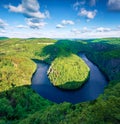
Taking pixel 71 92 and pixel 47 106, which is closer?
pixel 47 106

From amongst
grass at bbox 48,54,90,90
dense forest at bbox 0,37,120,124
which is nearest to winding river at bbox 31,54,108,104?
grass at bbox 48,54,90,90

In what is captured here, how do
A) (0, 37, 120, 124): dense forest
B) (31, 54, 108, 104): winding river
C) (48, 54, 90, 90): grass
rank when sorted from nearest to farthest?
(0, 37, 120, 124): dense forest
(31, 54, 108, 104): winding river
(48, 54, 90, 90): grass

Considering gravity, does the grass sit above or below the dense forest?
below

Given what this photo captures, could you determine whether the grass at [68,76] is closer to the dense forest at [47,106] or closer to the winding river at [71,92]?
the winding river at [71,92]

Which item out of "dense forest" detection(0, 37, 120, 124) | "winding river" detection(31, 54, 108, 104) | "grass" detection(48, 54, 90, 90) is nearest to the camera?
"dense forest" detection(0, 37, 120, 124)

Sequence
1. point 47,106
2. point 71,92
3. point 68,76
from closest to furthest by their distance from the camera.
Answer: point 47,106, point 71,92, point 68,76

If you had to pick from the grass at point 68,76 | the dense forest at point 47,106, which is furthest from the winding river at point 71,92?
the dense forest at point 47,106

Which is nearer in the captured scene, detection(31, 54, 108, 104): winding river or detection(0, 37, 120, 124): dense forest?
detection(0, 37, 120, 124): dense forest

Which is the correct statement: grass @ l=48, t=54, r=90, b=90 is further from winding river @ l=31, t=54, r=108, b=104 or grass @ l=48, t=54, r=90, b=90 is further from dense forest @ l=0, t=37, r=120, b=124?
dense forest @ l=0, t=37, r=120, b=124

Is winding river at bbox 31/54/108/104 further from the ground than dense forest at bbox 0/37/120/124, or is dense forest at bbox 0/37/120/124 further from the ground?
dense forest at bbox 0/37/120/124

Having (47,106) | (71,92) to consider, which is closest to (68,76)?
(71,92)

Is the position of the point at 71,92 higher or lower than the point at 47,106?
lower

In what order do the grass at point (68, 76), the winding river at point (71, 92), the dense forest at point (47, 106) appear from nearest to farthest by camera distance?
1. the dense forest at point (47, 106)
2. the winding river at point (71, 92)
3. the grass at point (68, 76)

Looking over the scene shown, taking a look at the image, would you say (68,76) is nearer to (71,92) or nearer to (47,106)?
(71,92)
